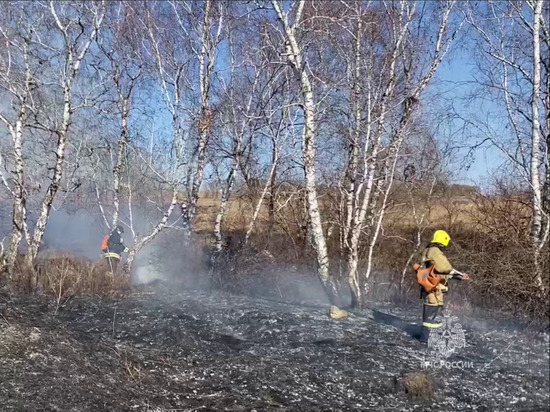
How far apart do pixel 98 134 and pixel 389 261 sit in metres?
8.43

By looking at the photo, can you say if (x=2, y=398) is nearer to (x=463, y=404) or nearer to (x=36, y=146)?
(x=463, y=404)

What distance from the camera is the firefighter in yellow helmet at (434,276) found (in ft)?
28.8

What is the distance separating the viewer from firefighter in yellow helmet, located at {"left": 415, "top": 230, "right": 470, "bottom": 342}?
8766 millimetres

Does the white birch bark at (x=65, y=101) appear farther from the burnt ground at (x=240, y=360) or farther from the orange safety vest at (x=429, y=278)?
the orange safety vest at (x=429, y=278)

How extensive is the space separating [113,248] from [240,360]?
23.5 feet

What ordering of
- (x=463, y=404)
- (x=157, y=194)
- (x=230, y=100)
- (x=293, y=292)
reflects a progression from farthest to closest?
(x=157, y=194)
(x=230, y=100)
(x=293, y=292)
(x=463, y=404)

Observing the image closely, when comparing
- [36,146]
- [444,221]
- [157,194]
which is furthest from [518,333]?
[36,146]

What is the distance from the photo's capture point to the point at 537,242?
1151 cm

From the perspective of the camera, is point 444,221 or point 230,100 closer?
point 230,100

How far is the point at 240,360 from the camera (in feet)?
25.2

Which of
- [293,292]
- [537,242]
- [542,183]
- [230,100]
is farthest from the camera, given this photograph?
[230,100]

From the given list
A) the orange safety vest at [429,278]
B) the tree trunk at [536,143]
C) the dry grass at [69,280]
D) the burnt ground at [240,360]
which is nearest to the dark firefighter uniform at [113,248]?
the dry grass at [69,280]

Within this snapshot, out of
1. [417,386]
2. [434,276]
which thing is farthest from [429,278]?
[417,386]

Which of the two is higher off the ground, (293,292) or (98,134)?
(98,134)
